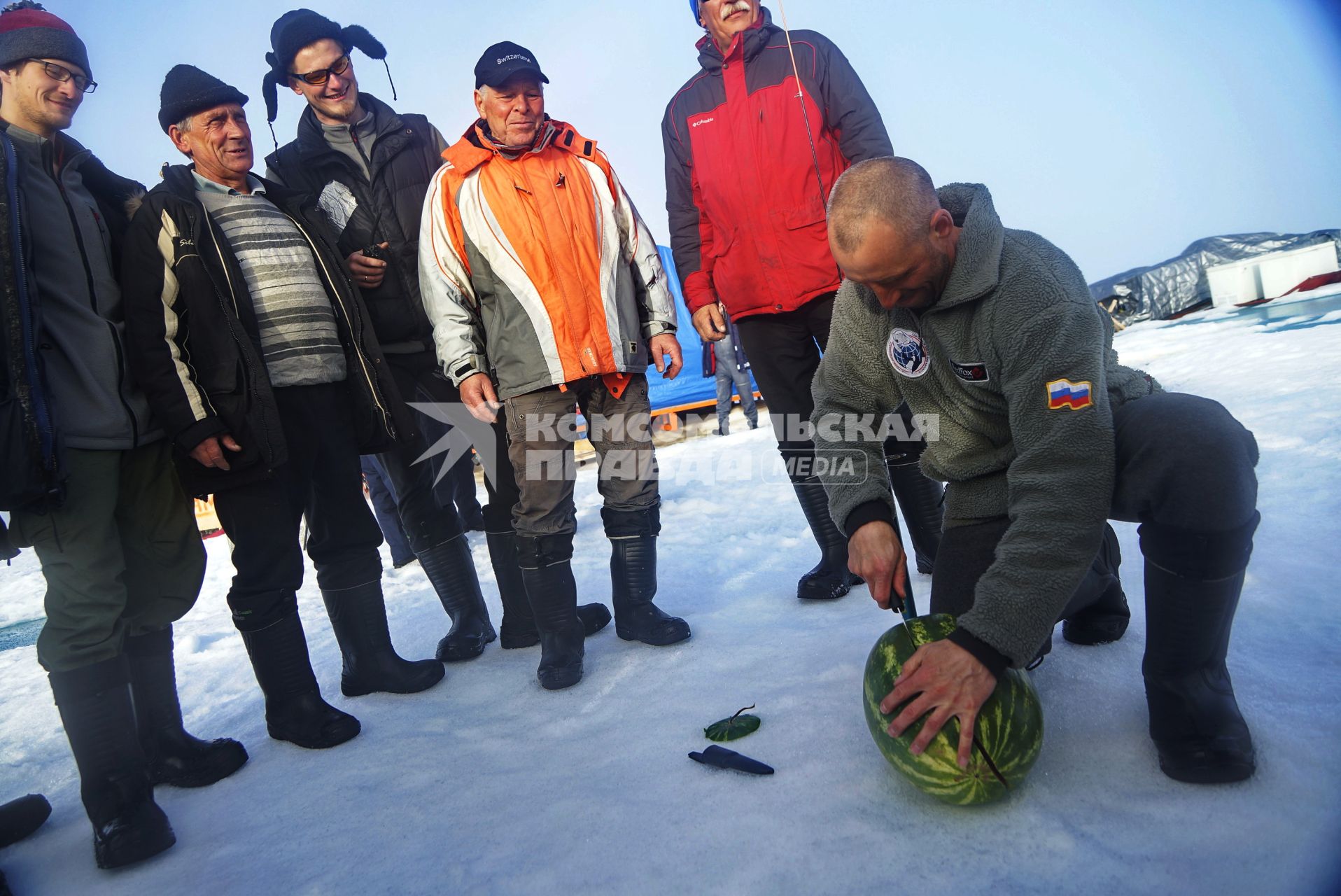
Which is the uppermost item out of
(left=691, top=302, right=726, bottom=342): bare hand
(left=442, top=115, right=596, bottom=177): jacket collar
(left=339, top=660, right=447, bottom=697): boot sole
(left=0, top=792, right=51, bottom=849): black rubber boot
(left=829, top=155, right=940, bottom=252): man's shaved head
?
(left=442, top=115, right=596, bottom=177): jacket collar

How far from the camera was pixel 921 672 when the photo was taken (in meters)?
1.56

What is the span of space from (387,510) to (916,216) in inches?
179

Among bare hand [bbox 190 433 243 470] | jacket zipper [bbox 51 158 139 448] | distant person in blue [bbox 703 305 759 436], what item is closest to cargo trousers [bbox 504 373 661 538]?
bare hand [bbox 190 433 243 470]

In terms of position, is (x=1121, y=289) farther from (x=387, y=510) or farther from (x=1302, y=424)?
(x=387, y=510)

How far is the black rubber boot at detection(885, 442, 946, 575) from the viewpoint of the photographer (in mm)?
3020

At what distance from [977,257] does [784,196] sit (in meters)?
1.52

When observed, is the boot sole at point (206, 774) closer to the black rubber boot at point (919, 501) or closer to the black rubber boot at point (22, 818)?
the black rubber boot at point (22, 818)

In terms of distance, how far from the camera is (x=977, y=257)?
5.75ft

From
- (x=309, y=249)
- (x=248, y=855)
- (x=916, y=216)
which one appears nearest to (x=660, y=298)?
(x=309, y=249)

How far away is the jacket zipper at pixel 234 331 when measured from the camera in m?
2.49

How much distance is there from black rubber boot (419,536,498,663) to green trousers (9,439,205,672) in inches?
38.1

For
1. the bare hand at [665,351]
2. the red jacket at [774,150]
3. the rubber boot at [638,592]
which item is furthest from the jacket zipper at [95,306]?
the red jacket at [774,150]

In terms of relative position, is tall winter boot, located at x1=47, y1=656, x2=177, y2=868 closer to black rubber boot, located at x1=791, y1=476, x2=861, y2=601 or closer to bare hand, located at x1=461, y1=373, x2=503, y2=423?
bare hand, located at x1=461, y1=373, x2=503, y2=423

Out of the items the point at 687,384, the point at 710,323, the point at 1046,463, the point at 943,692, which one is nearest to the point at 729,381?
the point at 687,384
